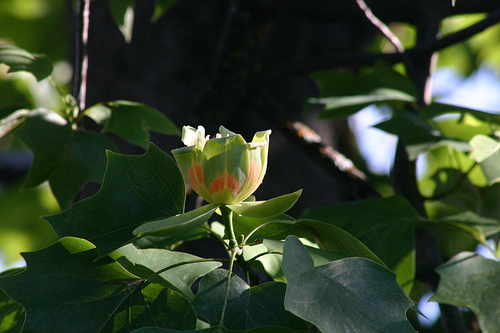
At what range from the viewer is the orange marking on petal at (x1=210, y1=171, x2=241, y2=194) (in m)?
0.50

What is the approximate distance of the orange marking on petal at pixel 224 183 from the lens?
500mm

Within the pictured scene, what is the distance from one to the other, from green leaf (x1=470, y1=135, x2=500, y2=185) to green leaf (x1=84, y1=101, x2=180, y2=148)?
57cm

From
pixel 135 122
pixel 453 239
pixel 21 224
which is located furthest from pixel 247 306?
pixel 21 224

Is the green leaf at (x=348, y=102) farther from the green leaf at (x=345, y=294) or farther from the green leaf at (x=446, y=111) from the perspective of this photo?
the green leaf at (x=345, y=294)

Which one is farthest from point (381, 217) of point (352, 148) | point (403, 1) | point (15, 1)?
point (15, 1)

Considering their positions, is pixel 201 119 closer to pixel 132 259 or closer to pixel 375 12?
pixel 132 259

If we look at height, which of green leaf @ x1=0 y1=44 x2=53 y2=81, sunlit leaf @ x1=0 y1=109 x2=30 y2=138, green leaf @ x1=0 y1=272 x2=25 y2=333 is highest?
green leaf @ x1=0 y1=44 x2=53 y2=81

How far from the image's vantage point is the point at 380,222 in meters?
0.92

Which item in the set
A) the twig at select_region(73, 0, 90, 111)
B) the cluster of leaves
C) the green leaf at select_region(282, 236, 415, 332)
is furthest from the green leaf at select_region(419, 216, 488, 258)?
the twig at select_region(73, 0, 90, 111)

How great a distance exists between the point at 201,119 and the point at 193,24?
525 millimetres

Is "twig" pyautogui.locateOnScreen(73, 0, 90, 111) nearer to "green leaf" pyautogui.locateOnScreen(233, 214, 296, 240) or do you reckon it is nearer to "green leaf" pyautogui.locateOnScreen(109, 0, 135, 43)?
"green leaf" pyautogui.locateOnScreen(109, 0, 135, 43)

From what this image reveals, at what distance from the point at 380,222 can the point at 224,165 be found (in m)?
0.52

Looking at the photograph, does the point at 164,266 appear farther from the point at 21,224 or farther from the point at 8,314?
the point at 21,224

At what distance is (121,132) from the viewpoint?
865 mm
